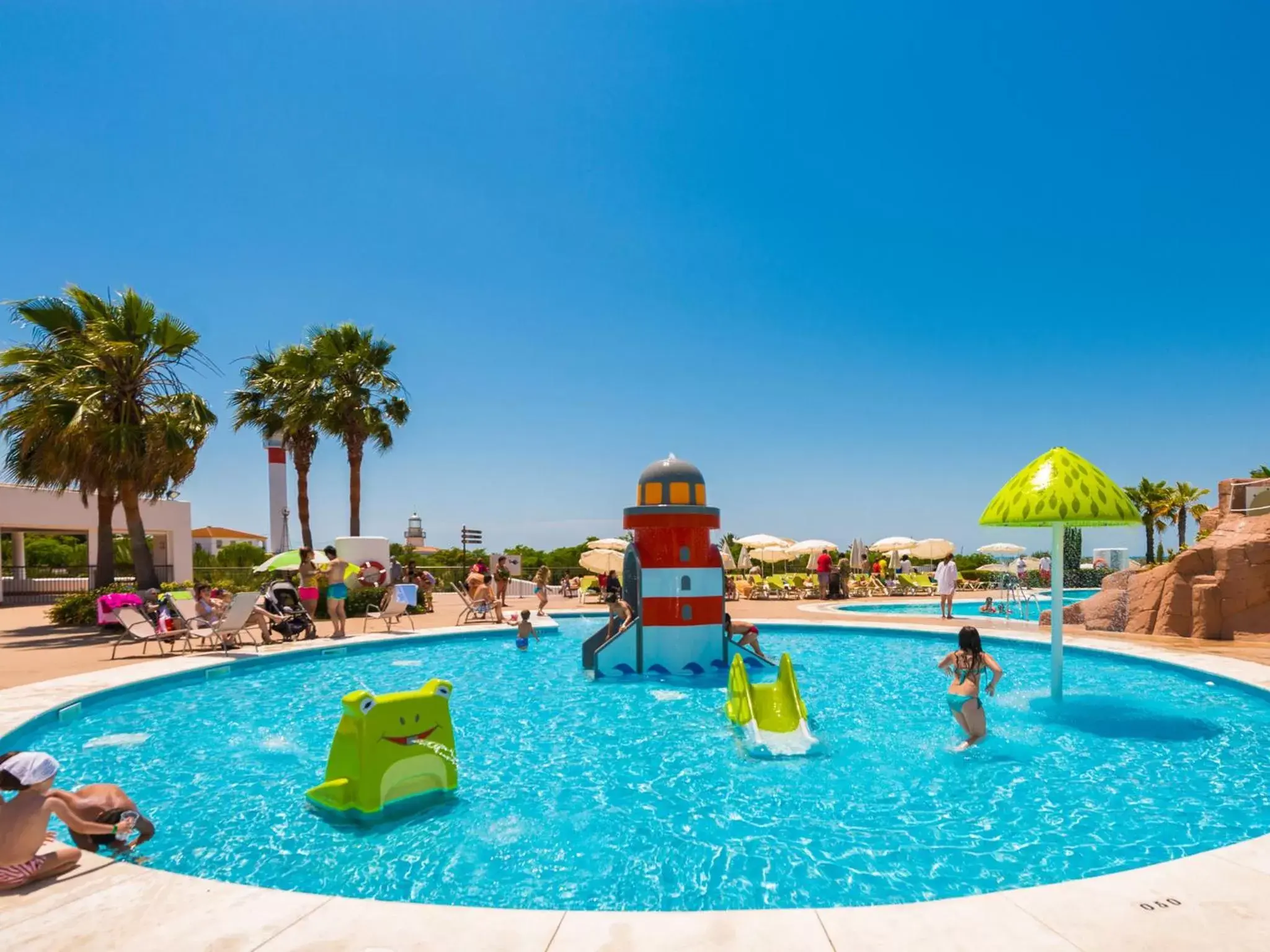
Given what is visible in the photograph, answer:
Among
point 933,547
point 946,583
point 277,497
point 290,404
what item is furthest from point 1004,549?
point 277,497

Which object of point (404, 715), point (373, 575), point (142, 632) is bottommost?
point (142, 632)

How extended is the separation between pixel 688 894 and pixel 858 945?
1.61 meters

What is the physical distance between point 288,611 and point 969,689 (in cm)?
1370

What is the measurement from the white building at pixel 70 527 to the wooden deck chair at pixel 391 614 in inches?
498

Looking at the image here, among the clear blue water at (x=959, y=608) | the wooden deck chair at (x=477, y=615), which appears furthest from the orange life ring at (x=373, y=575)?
the clear blue water at (x=959, y=608)

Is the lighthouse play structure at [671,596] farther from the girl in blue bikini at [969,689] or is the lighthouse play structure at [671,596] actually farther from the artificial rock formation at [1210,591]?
the artificial rock formation at [1210,591]

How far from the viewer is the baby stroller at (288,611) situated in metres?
15.3

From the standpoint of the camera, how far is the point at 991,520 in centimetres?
1005

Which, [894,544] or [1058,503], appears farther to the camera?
[894,544]

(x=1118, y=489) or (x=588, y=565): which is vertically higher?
(x=1118, y=489)

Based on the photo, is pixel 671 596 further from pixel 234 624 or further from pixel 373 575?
pixel 373 575

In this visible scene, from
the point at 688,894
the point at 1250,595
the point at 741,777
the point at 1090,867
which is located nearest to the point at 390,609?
the point at 741,777

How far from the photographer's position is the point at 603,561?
86.4ft

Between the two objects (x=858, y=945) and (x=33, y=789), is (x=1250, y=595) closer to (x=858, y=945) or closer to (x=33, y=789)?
(x=858, y=945)
